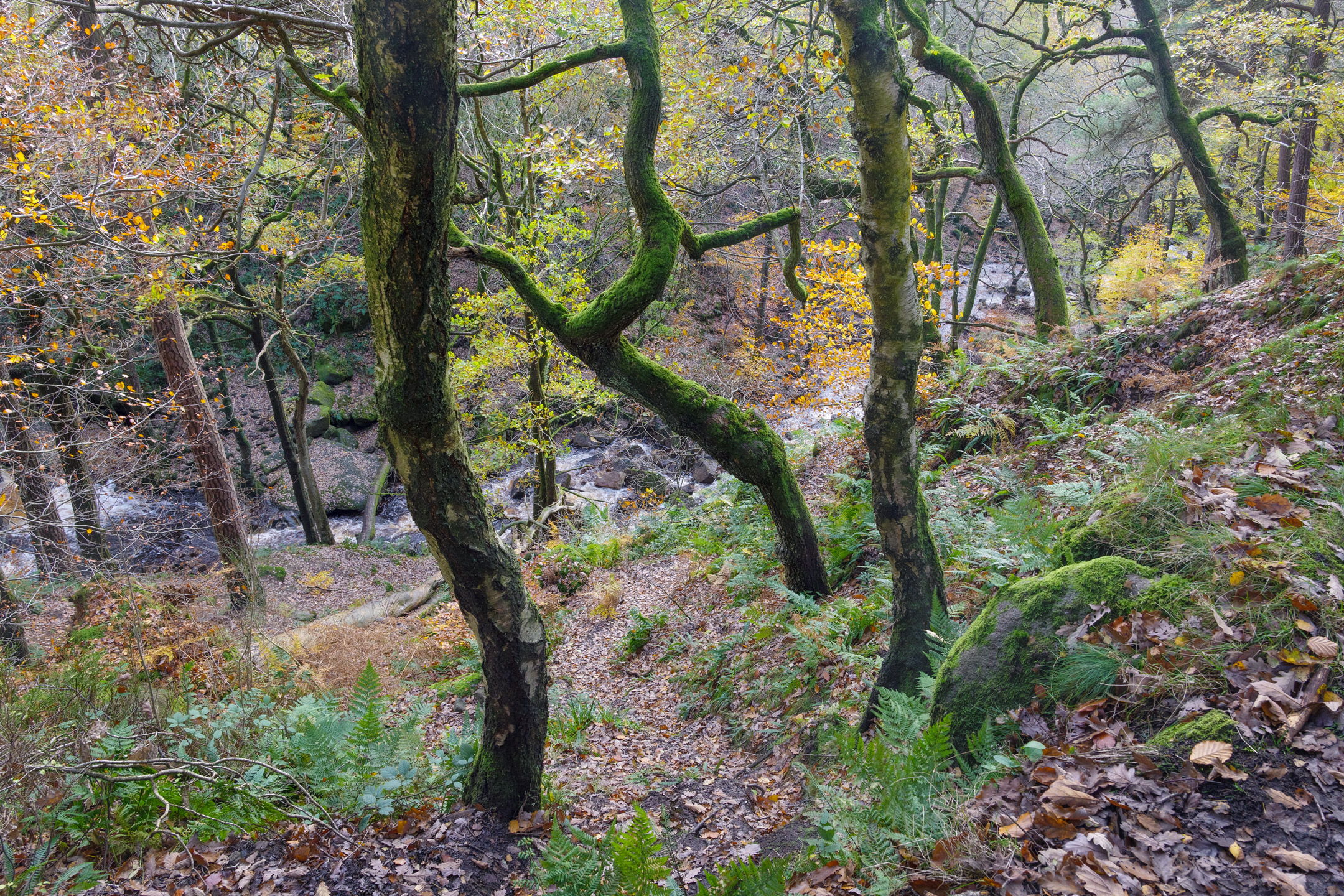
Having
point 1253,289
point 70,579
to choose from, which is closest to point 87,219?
point 70,579

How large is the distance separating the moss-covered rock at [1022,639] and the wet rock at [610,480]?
15722 mm

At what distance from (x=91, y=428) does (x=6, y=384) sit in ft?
16.4

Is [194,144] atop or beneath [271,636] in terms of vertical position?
atop

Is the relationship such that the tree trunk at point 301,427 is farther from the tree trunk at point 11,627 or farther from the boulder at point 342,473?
the tree trunk at point 11,627

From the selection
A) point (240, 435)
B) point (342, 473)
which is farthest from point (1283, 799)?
point (342, 473)

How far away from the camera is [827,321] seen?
1093cm

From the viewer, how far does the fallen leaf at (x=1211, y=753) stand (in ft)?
7.51

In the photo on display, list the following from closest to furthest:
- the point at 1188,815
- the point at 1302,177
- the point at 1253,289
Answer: the point at 1188,815 → the point at 1253,289 → the point at 1302,177

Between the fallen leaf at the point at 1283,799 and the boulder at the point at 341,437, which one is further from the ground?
the boulder at the point at 341,437

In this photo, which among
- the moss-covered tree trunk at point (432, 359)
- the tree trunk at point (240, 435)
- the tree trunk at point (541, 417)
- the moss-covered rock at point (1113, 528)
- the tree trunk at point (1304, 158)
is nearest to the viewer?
the moss-covered tree trunk at point (432, 359)

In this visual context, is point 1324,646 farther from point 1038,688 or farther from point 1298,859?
point 1038,688

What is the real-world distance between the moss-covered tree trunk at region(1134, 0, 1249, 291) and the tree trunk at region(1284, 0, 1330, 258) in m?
1.18

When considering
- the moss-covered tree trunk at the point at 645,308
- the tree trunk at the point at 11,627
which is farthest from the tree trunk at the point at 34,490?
the moss-covered tree trunk at the point at 645,308

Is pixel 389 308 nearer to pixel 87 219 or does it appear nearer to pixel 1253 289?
pixel 87 219
